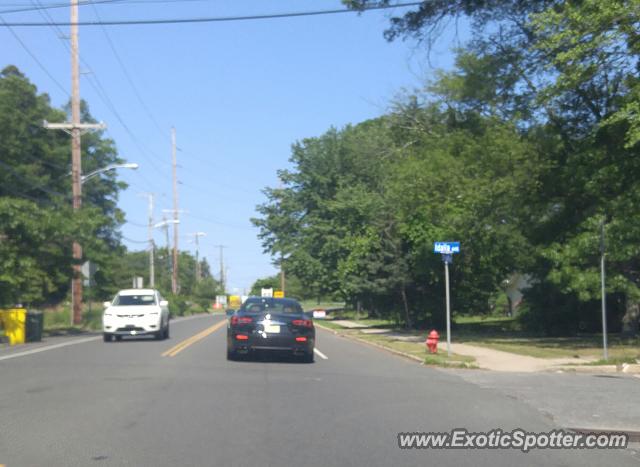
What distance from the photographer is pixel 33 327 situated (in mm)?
27250

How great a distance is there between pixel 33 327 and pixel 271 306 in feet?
39.7

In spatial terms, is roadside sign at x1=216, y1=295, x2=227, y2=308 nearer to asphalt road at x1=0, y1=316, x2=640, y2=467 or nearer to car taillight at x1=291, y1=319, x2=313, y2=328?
asphalt road at x1=0, y1=316, x2=640, y2=467

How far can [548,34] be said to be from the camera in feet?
68.6

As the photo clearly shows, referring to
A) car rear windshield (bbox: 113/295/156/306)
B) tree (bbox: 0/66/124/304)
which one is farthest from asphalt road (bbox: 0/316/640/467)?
tree (bbox: 0/66/124/304)

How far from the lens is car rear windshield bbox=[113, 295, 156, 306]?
26.7 metres

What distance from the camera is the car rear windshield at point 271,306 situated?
60.9 ft

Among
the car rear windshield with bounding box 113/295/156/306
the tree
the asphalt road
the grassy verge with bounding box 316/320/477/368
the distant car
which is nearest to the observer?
the asphalt road

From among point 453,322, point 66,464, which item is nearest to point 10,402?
point 66,464

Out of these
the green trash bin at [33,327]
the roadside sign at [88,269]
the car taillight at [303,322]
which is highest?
the roadside sign at [88,269]

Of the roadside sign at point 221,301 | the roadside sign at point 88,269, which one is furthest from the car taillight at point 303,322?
the roadside sign at point 221,301

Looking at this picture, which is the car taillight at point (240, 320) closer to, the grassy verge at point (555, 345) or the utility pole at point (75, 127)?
the grassy verge at point (555, 345)

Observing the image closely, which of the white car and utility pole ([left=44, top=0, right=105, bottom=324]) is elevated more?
utility pole ([left=44, top=0, right=105, bottom=324])

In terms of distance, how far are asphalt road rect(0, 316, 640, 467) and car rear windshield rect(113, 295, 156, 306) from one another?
28.9ft

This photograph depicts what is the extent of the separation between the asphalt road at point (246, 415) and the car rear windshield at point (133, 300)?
882cm
